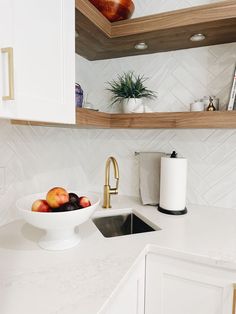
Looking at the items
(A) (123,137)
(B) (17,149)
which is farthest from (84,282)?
(A) (123,137)

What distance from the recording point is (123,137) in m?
1.63

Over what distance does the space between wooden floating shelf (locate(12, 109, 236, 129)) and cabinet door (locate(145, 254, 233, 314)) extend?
0.65 meters

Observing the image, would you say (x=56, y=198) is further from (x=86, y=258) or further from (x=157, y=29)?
(x=157, y=29)

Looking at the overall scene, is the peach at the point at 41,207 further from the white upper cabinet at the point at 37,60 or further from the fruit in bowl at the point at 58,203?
the white upper cabinet at the point at 37,60

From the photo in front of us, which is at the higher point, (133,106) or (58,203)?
(133,106)

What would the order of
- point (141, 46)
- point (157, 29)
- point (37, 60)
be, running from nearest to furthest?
point (37, 60) → point (157, 29) → point (141, 46)

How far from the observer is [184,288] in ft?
2.98

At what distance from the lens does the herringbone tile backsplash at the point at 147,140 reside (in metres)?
1.21

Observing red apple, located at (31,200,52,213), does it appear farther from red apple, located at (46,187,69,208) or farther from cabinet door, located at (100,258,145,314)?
cabinet door, located at (100,258,145,314)

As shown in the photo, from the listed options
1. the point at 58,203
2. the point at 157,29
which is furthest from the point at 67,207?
the point at 157,29

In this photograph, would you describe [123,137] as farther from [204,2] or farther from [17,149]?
[204,2]

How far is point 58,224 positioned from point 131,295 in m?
0.38

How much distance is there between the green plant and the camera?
1.43 m

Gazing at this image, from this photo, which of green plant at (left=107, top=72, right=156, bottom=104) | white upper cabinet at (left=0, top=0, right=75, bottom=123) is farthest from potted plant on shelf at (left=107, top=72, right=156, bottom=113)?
white upper cabinet at (left=0, top=0, right=75, bottom=123)
